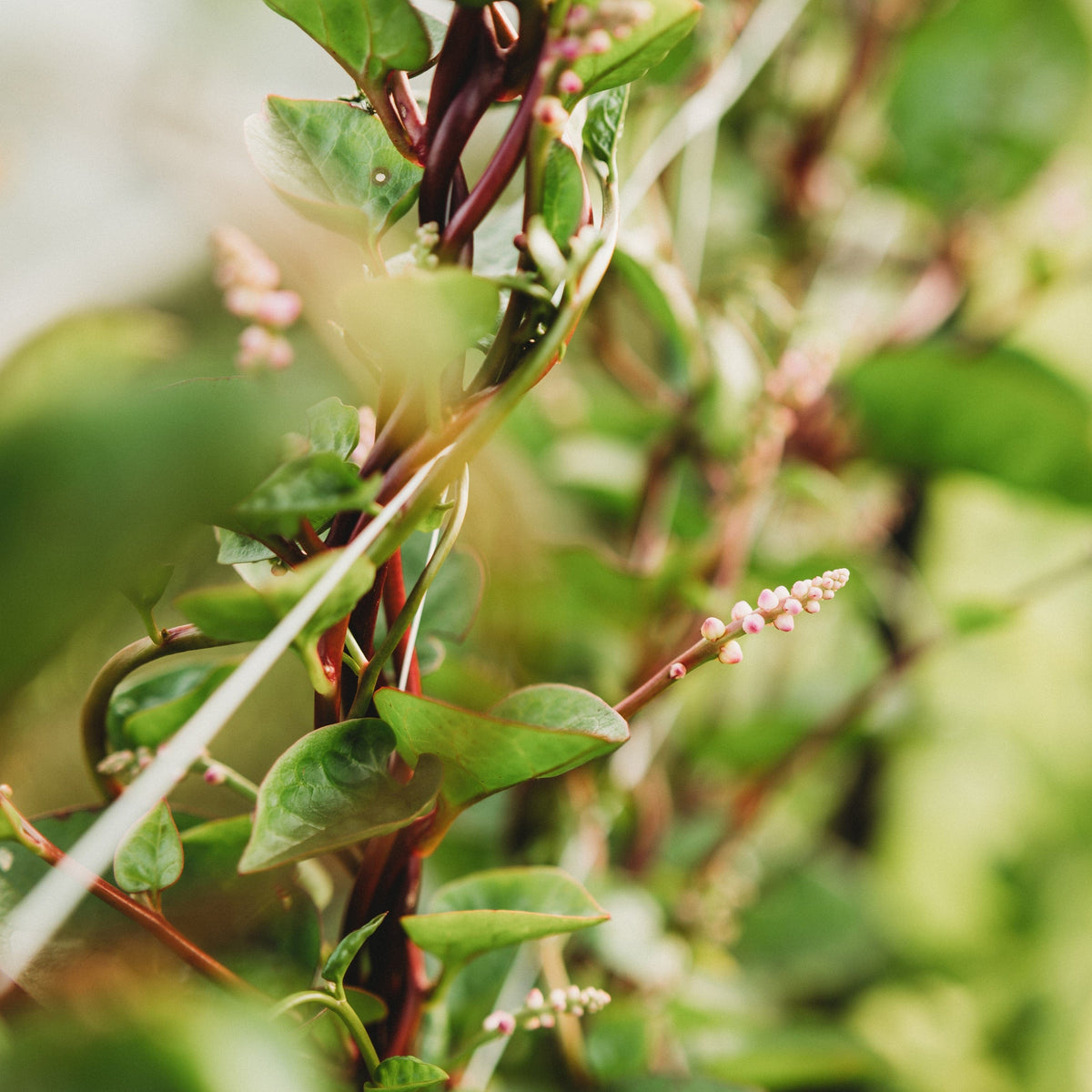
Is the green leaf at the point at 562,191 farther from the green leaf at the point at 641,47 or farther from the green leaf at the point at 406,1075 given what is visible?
the green leaf at the point at 406,1075

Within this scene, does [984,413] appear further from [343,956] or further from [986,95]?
[343,956]

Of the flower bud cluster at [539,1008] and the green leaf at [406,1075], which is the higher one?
the green leaf at [406,1075]

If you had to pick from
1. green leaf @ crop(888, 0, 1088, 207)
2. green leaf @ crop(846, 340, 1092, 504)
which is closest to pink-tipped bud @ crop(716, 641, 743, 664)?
green leaf @ crop(846, 340, 1092, 504)

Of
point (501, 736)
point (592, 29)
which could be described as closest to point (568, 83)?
point (592, 29)

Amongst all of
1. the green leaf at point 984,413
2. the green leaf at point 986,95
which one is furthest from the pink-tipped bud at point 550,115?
the green leaf at point 986,95

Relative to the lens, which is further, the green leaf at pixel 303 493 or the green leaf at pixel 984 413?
the green leaf at pixel 984 413

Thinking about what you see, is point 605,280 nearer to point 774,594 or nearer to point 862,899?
point 774,594
